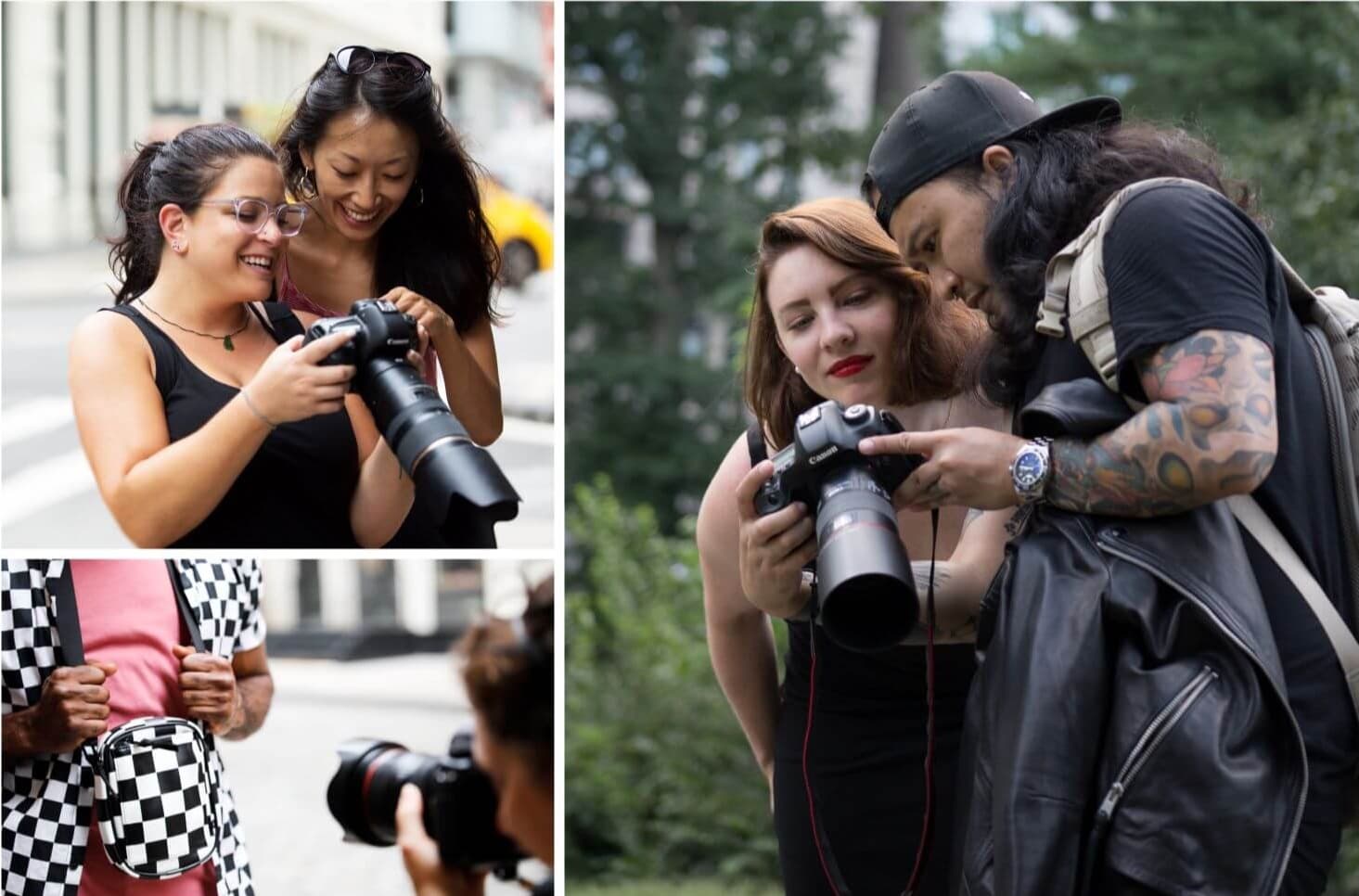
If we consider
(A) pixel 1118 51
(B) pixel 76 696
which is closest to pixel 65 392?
(B) pixel 76 696

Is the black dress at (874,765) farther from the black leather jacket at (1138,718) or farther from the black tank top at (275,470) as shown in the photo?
the black tank top at (275,470)

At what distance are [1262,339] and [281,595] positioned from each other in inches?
53.4

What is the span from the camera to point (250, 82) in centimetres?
227

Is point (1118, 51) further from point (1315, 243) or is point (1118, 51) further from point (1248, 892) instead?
point (1248, 892)

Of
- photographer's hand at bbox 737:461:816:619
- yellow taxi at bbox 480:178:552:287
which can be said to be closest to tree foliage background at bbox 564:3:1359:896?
yellow taxi at bbox 480:178:552:287

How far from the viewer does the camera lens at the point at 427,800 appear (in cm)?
202

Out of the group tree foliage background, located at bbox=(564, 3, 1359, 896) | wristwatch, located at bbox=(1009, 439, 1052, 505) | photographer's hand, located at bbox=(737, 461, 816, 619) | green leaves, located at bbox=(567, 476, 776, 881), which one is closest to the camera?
wristwatch, located at bbox=(1009, 439, 1052, 505)

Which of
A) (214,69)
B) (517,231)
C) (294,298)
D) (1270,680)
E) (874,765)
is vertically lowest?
(874,765)

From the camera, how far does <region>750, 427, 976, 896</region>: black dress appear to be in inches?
83.4

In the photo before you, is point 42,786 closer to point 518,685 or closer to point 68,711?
point 68,711

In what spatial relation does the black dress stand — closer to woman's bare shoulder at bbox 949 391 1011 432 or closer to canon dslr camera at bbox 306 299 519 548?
woman's bare shoulder at bbox 949 391 1011 432

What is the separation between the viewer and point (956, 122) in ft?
6.10

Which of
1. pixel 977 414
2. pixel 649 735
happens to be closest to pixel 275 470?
pixel 977 414

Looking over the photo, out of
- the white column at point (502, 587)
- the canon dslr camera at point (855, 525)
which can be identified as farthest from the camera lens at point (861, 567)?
the white column at point (502, 587)
